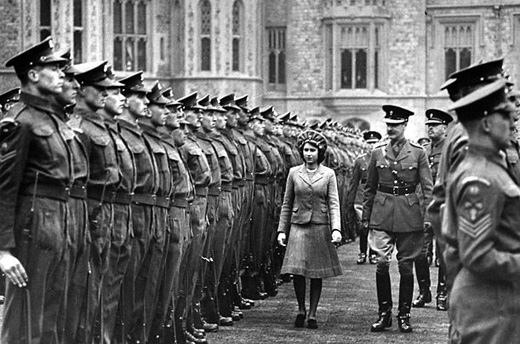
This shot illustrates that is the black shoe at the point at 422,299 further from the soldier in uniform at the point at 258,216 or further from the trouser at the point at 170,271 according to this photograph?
the trouser at the point at 170,271

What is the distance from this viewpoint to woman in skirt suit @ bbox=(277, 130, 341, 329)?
1209 centimetres

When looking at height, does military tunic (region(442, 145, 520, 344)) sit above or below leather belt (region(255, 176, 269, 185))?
above

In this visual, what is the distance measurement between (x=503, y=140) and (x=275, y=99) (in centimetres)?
3912

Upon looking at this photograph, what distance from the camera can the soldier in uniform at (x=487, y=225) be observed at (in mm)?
5449

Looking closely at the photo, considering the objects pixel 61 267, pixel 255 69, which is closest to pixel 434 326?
pixel 61 267

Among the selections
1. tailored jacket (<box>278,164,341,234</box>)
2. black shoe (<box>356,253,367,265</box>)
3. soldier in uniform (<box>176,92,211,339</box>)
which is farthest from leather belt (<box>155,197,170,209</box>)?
black shoe (<box>356,253,367,265</box>)

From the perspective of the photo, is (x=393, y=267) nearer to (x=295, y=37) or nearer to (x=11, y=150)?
(x=11, y=150)

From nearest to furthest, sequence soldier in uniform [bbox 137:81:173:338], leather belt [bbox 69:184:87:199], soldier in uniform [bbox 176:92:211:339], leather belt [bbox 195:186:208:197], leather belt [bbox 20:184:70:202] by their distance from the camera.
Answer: leather belt [bbox 20:184:70:202]
leather belt [bbox 69:184:87:199]
soldier in uniform [bbox 137:81:173:338]
soldier in uniform [bbox 176:92:211:339]
leather belt [bbox 195:186:208:197]

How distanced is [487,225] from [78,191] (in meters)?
3.22

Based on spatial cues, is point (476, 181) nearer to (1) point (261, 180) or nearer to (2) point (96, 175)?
(2) point (96, 175)

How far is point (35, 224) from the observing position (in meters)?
7.31

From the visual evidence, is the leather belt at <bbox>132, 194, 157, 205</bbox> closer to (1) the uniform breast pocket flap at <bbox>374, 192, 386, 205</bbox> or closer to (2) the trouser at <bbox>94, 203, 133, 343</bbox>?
(2) the trouser at <bbox>94, 203, 133, 343</bbox>

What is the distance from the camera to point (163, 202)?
31.4 feet

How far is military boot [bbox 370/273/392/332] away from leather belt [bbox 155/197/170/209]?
3.09 m
